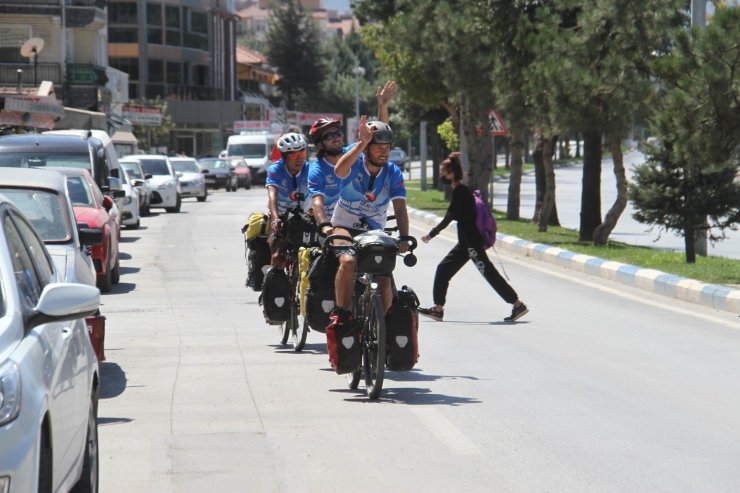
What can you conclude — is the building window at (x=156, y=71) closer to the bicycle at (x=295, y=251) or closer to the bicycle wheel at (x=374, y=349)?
the bicycle at (x=295, y=251)

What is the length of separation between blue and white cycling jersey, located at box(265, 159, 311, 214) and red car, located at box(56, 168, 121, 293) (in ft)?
17.0

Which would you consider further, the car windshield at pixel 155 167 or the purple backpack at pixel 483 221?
the car windshield at pixel 155 167

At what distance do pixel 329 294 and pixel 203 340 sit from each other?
2.83 meters

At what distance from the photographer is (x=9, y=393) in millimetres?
4414

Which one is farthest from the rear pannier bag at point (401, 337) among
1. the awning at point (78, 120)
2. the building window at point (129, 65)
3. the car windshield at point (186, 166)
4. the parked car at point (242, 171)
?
the building window at point (129, 65)

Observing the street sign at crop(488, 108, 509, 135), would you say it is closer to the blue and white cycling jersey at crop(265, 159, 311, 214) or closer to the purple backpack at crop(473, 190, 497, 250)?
the purple backpack at crop(473, 190, 497, 250)

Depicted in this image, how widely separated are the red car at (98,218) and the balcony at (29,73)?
40602mm

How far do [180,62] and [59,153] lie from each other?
76400 mm

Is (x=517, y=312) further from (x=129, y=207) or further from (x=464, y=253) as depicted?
(x=129, y=207)

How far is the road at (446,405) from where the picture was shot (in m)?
6.96

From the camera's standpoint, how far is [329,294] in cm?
1023

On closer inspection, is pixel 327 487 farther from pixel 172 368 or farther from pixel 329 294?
pixel 172 368

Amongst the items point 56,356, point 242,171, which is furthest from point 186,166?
point 56,356

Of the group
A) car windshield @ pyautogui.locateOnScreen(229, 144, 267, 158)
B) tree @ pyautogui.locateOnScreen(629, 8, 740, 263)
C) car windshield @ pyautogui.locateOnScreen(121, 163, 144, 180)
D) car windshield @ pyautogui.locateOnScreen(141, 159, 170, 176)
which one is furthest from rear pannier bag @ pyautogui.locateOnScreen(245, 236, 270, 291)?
car windshield @ pyautogui.locateOnScreen(229, 144, 267, 158)
